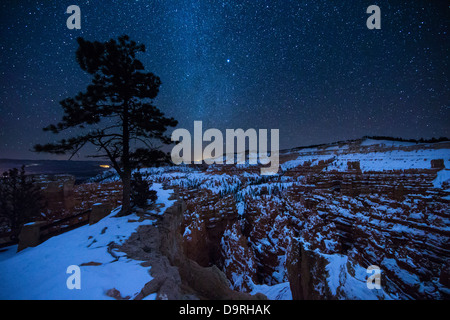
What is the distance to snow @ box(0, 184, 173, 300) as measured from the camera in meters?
2.47

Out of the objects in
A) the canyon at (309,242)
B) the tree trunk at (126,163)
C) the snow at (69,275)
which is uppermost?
the tree trunk at (126,163)

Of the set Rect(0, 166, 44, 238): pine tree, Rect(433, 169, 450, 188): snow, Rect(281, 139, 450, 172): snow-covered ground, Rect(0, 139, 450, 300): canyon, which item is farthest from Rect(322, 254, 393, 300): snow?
Rect(281, 139, 450, 172): snow-covered ground

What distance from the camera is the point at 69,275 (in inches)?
114

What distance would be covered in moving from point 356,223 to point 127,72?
883 inches

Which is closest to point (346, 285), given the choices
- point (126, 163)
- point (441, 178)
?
point (126, 163)

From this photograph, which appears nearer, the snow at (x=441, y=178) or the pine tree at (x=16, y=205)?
the pine tree at (x=16, y=205)

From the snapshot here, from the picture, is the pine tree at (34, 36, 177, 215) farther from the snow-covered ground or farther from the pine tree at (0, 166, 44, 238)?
the snow-covered ground

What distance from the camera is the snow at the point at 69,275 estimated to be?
247 cm

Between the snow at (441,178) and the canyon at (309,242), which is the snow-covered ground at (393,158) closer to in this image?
the snow at (441,178)

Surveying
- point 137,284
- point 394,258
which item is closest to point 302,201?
point 394,258

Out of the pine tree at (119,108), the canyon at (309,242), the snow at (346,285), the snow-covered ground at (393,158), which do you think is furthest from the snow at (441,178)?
the pine tree at (119,108)

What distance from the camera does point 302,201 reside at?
2164 centimetres

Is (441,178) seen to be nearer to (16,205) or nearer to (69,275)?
(69,275)

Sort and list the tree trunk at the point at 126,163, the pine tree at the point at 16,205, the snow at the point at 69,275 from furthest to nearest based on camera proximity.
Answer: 1. the pine tree at the point at 16,205
2. the tree trunk at the point at 126,163
3. the snow at the point at 69,275
